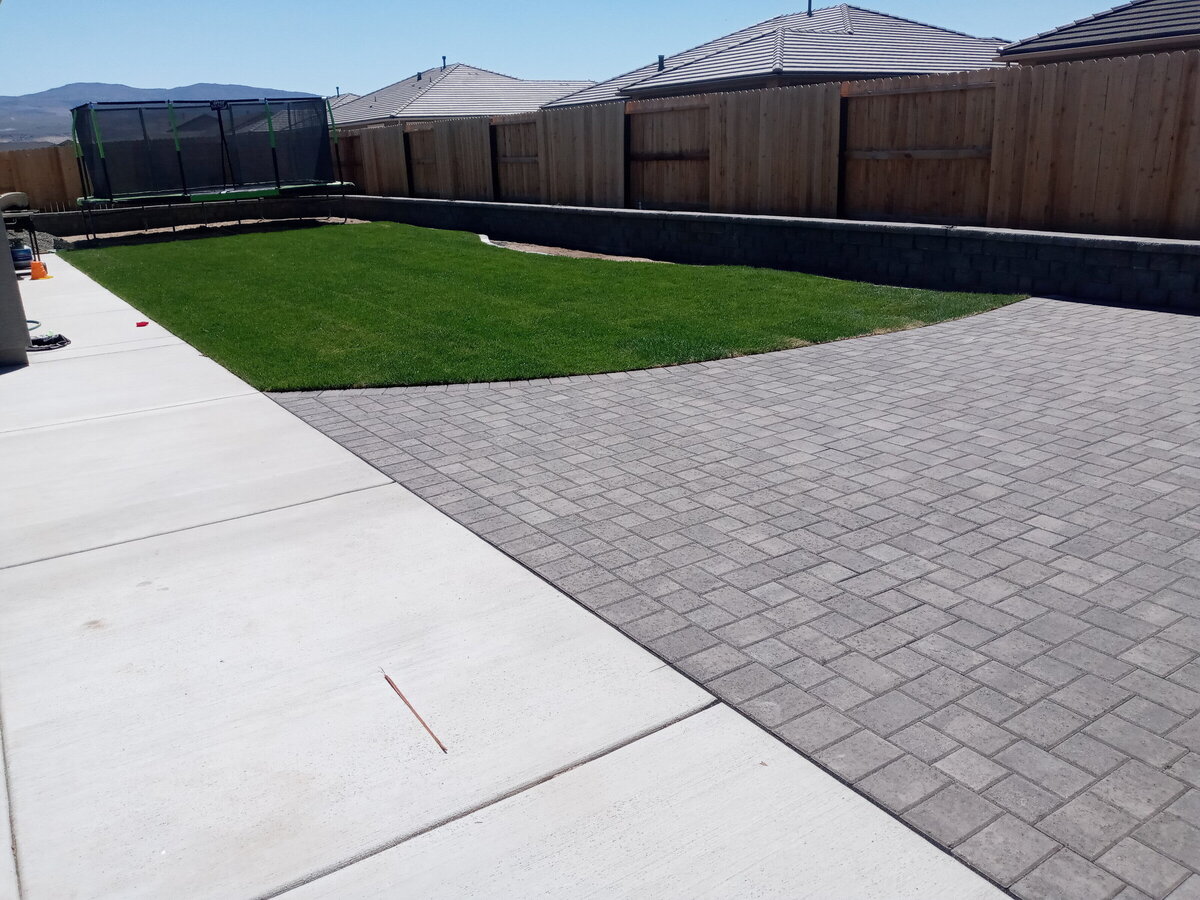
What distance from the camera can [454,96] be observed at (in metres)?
34.1

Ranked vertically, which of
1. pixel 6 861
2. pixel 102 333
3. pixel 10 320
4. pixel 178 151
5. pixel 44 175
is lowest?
pixel 6 861

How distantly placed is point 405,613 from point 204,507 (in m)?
1.85

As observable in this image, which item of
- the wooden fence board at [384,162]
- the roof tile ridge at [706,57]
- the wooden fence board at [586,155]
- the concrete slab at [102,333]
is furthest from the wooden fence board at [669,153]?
the roof tile ridge at [706,57]

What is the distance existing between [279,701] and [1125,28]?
18.0 meters

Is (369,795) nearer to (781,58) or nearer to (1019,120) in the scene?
(1019,120)

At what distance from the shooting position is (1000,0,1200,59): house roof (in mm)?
15422

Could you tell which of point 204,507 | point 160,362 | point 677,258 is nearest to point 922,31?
point 677,258

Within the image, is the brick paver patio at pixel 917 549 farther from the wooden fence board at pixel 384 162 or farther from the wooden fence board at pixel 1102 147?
the wooden fence board at pixel 384 162

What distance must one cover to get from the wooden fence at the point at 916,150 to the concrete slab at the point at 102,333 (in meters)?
8.08

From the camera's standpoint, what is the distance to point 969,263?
11.1m

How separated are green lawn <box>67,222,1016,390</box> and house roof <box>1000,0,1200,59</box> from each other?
8162 millimetres

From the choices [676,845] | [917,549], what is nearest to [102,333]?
[917,549]

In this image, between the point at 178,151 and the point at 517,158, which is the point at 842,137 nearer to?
the point at 517,158

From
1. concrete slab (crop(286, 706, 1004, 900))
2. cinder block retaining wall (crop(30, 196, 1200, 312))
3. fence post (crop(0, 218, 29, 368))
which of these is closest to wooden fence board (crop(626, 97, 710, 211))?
cinder block retaining wall (crop(30, 196, 1200, 312))
